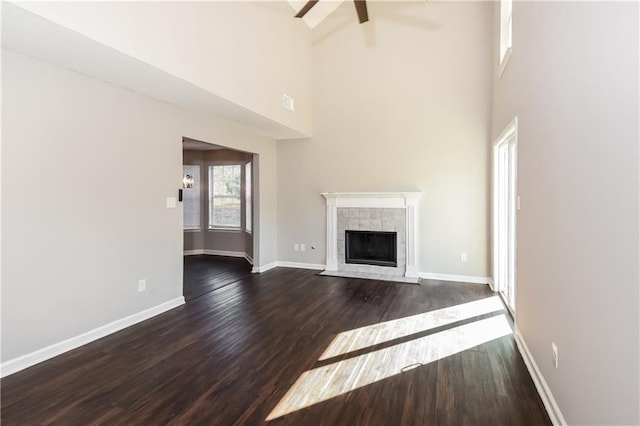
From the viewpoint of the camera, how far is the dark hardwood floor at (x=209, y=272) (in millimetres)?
4707

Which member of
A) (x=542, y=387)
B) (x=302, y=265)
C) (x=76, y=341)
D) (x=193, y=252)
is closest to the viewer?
(x=542, y=387)

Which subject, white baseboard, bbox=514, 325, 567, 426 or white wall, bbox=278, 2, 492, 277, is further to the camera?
white wall, bbox=278, 2, 492, 277

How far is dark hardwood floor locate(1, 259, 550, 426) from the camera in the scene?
1919 millimetres

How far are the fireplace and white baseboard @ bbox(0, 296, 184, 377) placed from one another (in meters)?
3.06

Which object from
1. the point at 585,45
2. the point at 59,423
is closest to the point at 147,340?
the point at 59,423

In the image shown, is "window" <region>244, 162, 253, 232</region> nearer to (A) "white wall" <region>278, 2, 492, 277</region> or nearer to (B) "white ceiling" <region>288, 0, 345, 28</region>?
(A) "white wall" <region>278, 2, 492, 277</region>

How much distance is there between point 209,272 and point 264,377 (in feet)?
12.4

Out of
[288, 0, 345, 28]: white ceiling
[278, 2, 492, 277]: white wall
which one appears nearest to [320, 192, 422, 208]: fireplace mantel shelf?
[278, 2, 492, 277]: white wall

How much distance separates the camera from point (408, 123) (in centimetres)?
525

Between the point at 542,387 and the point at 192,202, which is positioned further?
the point at 192,202

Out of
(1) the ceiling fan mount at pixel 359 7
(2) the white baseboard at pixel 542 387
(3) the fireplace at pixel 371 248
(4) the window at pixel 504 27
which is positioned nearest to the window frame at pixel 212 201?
(3) the fireplace at pixel 371 248

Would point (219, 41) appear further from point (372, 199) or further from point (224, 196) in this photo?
point (224, 196)

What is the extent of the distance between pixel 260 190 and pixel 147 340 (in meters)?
3.25

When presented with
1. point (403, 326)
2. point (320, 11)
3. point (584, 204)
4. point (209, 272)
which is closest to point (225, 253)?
point (209, 272)
